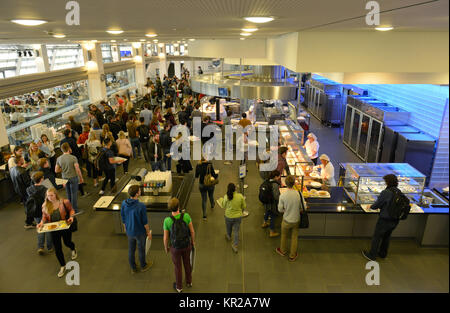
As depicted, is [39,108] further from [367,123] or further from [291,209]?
[367,123]

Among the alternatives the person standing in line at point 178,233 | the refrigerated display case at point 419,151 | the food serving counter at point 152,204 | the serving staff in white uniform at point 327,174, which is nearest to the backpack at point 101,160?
the food serving counter at point 152,204

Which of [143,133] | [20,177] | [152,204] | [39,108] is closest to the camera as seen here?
[152,204]

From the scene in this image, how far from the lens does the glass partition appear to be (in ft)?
27.2

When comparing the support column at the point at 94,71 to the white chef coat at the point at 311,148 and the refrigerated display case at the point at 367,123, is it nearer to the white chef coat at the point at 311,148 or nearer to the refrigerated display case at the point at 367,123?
the white chef coat at the point at 311,148

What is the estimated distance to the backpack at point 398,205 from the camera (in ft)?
13.4

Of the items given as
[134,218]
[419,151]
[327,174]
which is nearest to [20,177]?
[134,218]

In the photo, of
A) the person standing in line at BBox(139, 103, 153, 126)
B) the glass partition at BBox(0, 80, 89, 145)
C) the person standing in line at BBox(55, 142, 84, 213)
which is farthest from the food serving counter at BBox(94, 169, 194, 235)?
the glass partition at BBox(0, 80, 89, 145)

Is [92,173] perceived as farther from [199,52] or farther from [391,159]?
[391,159]

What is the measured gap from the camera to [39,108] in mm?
9820

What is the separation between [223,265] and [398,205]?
2603 mm

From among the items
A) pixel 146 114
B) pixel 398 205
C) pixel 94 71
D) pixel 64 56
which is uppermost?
pixel 64 56

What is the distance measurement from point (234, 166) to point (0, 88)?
596 cm

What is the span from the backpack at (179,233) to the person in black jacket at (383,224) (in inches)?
103

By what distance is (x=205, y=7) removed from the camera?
2.25 m
